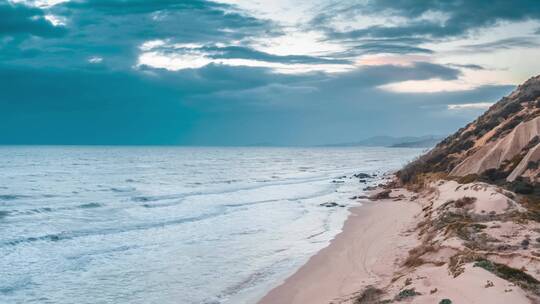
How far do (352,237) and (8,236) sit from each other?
62.7ft

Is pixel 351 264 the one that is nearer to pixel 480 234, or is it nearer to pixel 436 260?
pixel 436 260

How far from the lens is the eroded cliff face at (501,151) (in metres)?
29.4

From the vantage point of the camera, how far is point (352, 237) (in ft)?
80.5

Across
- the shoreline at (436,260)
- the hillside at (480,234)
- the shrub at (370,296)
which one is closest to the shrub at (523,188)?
the hillside at (480,234)

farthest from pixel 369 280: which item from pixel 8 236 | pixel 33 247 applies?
pixel 8 236

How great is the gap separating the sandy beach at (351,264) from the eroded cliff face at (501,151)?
7.41 m

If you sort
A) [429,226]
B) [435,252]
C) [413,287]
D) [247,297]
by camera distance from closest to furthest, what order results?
[413,287] < [247,297] < [435,252] < [429,226]

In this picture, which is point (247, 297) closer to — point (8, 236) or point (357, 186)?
point (8, 236)

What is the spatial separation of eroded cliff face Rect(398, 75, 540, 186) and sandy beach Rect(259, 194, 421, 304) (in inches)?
292

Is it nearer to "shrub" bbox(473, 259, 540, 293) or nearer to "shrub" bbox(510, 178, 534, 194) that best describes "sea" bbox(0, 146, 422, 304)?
"shrub" bbox(473, 259, 540, 293)

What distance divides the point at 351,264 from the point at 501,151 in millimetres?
21388

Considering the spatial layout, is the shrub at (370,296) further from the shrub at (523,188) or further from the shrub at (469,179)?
the shrub at (469,179)

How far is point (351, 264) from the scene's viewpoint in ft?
61.7

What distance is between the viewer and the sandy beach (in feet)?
50.2
